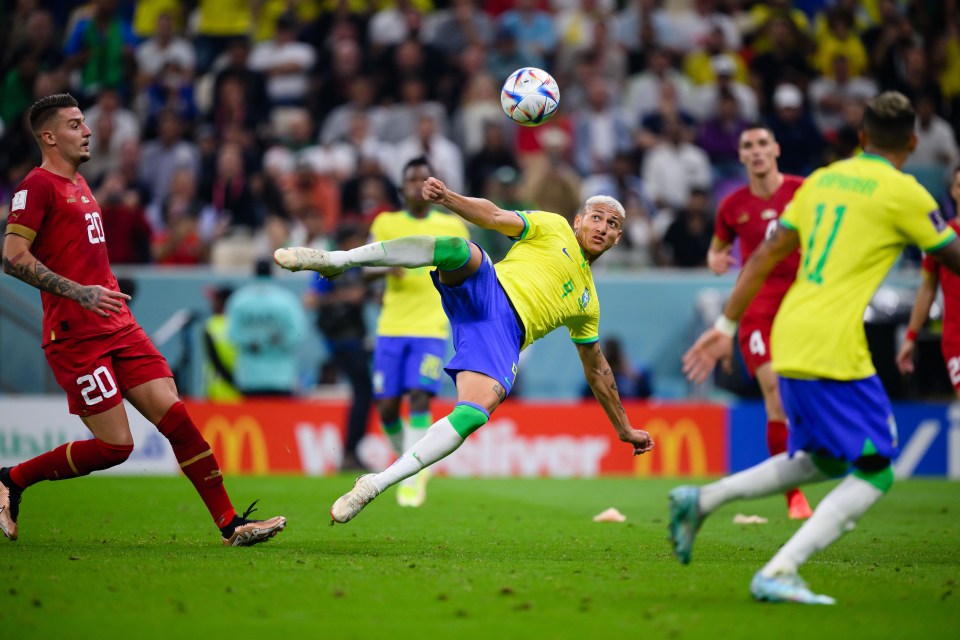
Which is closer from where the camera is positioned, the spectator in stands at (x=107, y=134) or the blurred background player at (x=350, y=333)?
the blurred background player at (x=350, y=333)

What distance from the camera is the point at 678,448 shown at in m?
16.5

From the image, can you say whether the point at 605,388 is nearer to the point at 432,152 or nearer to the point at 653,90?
the point at 432,152

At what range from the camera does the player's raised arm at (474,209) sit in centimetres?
773

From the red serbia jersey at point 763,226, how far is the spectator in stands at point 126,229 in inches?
376

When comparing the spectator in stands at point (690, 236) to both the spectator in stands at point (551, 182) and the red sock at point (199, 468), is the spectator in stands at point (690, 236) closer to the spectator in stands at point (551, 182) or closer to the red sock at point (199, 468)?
the spectator in stands at point (551, 182)

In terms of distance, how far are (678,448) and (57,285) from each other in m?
10.4

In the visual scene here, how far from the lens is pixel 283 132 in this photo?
20.4 meters

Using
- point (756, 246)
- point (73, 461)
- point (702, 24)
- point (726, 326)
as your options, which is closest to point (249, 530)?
point (73, 461)

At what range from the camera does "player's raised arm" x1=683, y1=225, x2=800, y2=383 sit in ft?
21.4

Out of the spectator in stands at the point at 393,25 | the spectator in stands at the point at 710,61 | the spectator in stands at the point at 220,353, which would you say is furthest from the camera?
the spectator in stands at the point at 710,61

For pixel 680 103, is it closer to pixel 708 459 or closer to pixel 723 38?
pixel 723 38

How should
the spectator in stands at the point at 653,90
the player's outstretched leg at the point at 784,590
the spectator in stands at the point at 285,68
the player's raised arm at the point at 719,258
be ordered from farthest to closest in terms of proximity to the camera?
the spectator in stands at the point at 653,90
the spectator in stands at the point at 285,68
the player's raised arm at the point at 719,258
the player's outstretched leg at the point at 784,590

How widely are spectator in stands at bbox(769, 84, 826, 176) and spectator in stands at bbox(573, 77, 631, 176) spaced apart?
246 cm

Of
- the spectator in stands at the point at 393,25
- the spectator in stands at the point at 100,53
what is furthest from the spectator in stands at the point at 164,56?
the spectator in stands at the point at 393,25
